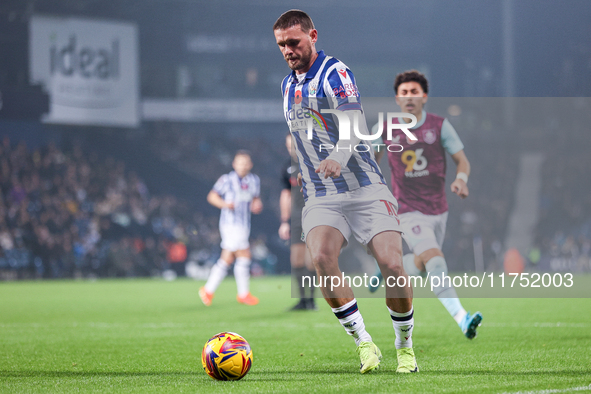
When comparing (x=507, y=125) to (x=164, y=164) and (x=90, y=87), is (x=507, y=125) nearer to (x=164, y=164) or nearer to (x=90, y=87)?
(x=164, y=164)

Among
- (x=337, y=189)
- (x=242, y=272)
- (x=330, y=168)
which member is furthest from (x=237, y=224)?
(x=330, y=168)

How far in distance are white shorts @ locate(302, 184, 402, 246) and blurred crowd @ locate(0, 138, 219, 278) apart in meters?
18.6

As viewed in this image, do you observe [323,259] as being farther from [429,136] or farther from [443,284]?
[429,136]

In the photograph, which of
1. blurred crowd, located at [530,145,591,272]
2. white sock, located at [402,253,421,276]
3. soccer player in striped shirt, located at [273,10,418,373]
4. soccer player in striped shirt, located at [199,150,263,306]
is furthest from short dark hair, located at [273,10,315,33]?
blurred crowd, located at [530,145,591,272]

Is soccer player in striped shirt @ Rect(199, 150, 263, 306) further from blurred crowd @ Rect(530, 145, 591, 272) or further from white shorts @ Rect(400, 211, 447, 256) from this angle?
blurred crowd @ Rect(530, 145, 591, 272)

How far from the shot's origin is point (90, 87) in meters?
27.8

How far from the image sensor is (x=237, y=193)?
433 inches

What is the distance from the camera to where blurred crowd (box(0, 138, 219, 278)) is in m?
21.3

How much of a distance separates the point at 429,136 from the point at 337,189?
201cm

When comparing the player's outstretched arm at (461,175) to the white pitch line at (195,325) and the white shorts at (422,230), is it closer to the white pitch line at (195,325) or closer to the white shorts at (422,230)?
the white shorts at (422,230)

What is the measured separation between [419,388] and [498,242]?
11.2m

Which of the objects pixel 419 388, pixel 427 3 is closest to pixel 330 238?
pixel 419 388

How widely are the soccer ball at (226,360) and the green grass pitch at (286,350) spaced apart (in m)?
0.07

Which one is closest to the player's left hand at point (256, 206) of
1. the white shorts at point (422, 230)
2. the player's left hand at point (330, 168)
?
the white shorts at point (422, 230)
